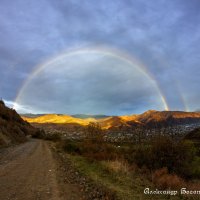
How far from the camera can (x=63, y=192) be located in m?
10.4

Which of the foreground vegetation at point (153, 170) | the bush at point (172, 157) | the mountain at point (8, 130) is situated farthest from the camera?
the mountain at point (8, 130)

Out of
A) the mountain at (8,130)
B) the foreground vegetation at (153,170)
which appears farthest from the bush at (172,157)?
the mountain at (8,130)

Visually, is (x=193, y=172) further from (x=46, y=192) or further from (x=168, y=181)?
(x=46, y=192)

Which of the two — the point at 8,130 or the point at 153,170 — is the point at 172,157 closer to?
the point at 153,170

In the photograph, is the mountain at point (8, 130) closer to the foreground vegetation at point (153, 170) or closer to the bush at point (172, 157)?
the foreground vegetation at point (153, 170)

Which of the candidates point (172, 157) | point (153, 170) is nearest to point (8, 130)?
point (153, 170)

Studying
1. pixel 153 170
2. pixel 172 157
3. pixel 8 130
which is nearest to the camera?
pixel 153 170

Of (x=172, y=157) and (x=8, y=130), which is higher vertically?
(x=8, y=130)

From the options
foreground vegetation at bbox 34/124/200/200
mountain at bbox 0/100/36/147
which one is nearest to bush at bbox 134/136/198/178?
foreground vegetation at bbox 34/124/200/200

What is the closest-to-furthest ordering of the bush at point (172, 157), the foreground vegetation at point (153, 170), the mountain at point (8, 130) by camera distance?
1. the foreground vegetation at point (153, 170)
2. the bush at point (172, 157)
3. the mountain at point (8, 130)

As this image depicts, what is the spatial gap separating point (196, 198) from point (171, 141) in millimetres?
10034

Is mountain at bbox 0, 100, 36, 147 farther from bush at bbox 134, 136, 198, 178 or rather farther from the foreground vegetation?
bush at bbox 134, 136, 198, 178

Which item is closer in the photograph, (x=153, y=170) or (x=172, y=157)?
(x=153, y=170)

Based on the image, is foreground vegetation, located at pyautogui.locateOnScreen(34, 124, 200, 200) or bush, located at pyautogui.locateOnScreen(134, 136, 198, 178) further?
bush, located at pyautogui.locateOnScreen(134, 136, 198, 178)
